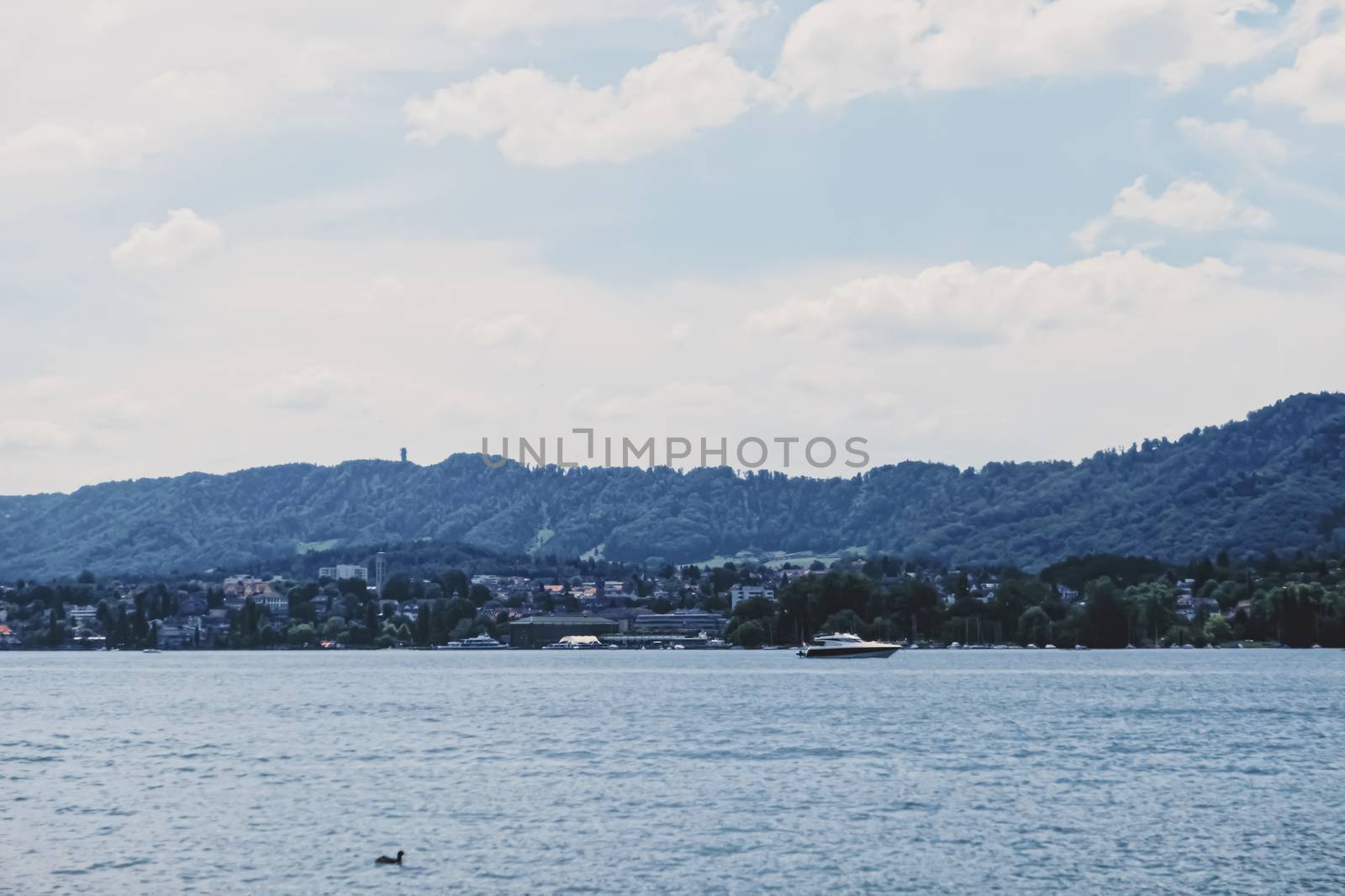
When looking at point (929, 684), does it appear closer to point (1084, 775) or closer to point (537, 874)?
point (1084, 775)

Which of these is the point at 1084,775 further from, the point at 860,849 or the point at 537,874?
the point at 537,874

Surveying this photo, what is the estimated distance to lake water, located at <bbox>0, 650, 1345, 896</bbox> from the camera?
46.2 metres

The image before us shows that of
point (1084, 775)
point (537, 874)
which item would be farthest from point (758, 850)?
point (1084, 775)

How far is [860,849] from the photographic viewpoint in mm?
49656

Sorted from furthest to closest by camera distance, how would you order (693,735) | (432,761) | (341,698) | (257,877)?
1. (341,698)
2. (693,735)
3. (432,761)
4. (257,877)

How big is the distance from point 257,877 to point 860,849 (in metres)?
16.8

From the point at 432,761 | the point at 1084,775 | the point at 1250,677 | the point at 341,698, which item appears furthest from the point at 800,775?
the point at 1250,677

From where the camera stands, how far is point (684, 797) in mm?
62000

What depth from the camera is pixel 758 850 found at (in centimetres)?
4972

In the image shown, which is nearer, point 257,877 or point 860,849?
point 257,877

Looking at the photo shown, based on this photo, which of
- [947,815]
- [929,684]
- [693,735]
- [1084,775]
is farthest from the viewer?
[929,684]

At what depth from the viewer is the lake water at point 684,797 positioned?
1820 inches

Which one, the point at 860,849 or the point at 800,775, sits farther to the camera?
the point at 800,775

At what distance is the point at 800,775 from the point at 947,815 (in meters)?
12.2
